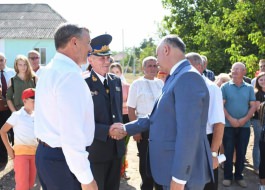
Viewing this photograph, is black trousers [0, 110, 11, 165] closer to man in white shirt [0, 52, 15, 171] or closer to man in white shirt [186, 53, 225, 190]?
man in white shirt [0, 52, 15, 171]

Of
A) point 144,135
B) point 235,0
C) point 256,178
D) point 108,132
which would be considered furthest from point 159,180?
point 235,0

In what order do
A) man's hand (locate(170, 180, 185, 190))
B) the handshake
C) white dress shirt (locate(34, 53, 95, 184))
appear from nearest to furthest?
white dress shirt (locate(34, 53, 95, 184))
man's hand (locate(170, 180, 185, 190))
the handshake

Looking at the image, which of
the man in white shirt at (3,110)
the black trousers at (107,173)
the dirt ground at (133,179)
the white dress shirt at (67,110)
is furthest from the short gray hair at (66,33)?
the man in white shirt at (3,110)

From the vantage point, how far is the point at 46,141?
2410 mm

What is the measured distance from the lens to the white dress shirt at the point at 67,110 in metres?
2.19

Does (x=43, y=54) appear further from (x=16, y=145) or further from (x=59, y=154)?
(x=59, y=154)

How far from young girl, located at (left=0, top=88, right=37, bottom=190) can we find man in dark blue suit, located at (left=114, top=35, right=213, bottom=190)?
2101 millimetres

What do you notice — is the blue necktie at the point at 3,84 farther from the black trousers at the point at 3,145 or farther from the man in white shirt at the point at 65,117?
the man in white shirt at the point at 65,117

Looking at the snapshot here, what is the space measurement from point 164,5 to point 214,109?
1524cm

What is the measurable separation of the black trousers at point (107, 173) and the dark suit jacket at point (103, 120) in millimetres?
67

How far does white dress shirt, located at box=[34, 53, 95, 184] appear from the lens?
2.19 metres

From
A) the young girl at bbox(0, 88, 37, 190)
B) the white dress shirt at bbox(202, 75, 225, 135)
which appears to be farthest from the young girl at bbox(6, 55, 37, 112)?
the white dress shirt at bbox(202, 75, 225, 135)

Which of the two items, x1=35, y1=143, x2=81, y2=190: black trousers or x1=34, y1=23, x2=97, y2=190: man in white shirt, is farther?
x1=35, y1=143, x2=81, y2=190: black trousers

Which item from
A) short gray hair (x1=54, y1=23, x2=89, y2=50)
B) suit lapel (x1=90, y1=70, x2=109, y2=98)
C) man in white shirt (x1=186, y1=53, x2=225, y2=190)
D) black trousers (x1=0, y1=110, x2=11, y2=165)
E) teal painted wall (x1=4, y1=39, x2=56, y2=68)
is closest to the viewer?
short gray hair (x1=54, y1=23, x2=89, y2=50)
